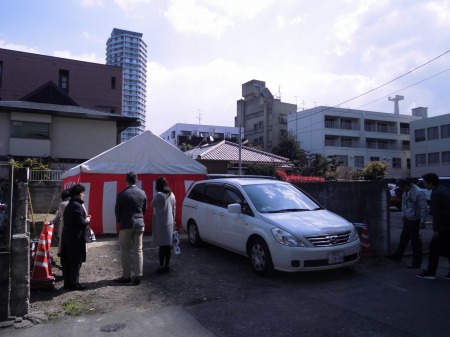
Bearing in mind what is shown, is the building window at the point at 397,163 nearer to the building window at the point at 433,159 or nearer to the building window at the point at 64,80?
the building window at the point at 433,159

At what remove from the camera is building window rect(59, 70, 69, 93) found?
4022 centimetres

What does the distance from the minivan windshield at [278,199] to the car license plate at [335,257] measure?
1.21m

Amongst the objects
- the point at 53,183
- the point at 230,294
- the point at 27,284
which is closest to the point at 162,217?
the point at 230,294

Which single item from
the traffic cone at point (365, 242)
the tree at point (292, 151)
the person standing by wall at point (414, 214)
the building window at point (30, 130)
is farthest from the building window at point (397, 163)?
the person standing by wall at point (414, 214)

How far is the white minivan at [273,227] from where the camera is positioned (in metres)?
5.95

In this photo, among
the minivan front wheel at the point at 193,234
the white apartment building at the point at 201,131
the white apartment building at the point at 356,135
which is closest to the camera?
the minivan front wheel at the point at 193,234

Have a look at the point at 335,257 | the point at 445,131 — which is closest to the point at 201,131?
the point at 445,131

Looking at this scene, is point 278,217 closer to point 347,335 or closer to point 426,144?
point 347,335

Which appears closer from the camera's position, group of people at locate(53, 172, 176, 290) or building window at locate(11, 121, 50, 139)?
group of people at locate(53, 172, 176, 290)

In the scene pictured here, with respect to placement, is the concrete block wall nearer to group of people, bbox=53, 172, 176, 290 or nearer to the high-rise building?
group of people, bbox=53, 172, 176, 290

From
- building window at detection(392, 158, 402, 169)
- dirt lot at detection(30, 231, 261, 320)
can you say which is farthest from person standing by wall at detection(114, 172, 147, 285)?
building window at detection(392, 158, 402, 169)

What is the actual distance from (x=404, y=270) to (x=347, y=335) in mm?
3447

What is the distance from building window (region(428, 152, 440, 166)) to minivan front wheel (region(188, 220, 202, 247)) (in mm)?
42088

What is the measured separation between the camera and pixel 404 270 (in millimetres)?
6852
